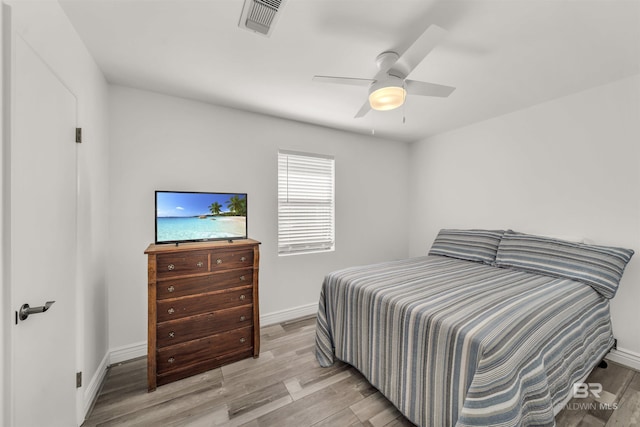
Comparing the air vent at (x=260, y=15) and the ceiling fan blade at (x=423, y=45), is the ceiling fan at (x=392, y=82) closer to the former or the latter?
the ceiling fan blade at (x=423, y=45)

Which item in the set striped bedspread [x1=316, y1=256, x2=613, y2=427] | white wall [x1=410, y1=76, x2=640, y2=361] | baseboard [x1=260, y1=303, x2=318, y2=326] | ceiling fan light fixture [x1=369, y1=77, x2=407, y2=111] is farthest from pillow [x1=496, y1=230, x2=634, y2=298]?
baseboard [x1=260, y1=303, x2=318, y2=326]

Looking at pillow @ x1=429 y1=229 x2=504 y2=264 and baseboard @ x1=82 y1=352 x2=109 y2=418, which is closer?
baseboard @ x1=82 y1=352 x2=109 y2=418

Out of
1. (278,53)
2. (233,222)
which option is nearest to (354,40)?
(278,53)

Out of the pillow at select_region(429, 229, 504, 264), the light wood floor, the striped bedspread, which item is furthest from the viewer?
the pillow at select_region(429, 229, 504, 264)

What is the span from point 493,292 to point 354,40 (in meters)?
2.00

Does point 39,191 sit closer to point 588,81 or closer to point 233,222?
point 233,222

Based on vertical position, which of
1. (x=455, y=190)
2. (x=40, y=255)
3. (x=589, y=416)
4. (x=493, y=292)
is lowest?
(x=589, y=416)

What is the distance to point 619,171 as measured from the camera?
7.25 ft

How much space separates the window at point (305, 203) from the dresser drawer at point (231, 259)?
0.84 meters

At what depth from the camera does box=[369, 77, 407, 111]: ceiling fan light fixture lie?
167cm

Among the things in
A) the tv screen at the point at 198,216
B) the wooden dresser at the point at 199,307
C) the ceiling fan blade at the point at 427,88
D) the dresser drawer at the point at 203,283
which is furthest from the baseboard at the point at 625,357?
the tv screen at the point at 198,216

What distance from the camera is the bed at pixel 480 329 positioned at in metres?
1.20

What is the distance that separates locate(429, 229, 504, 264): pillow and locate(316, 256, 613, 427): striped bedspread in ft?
1.26

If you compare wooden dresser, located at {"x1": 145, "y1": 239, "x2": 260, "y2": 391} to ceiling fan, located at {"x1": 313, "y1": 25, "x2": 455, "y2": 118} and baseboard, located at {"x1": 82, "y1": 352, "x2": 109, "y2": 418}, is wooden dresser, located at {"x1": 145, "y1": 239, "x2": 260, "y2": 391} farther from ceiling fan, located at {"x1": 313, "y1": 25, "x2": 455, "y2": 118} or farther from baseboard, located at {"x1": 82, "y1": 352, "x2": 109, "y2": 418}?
ceiling fan, located at {"x1": 313, "y1": 25, "x2": 455, "y2": 118}
